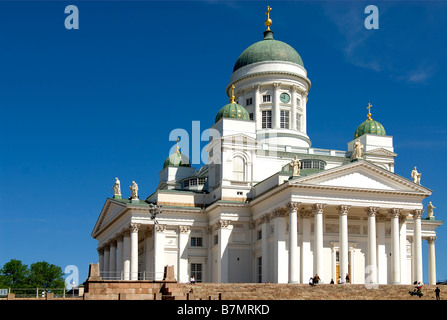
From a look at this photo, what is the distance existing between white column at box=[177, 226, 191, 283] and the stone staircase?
54.2 feet

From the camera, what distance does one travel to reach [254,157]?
71.1 metres

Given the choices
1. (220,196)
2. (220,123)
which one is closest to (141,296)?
(220,196)

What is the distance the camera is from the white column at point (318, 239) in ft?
199

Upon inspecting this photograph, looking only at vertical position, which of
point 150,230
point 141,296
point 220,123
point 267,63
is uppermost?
point 267,63

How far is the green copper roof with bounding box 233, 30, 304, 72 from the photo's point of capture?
265 ft

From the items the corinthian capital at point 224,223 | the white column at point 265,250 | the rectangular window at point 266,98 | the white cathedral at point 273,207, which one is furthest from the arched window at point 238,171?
the rectangular window at point 266,98

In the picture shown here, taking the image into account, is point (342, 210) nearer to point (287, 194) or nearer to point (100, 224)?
point (287, 194)

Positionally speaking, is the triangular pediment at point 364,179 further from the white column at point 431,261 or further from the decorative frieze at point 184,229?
the decorative frieze at point 184,229

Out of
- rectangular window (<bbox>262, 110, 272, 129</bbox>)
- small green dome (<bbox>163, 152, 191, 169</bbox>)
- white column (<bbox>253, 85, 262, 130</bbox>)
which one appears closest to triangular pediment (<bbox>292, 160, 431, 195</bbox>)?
white column (<bbox>253, 85, 262, 130</bbox>)

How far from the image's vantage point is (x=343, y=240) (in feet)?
202

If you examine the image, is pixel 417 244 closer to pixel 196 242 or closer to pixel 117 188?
pixel 196 242

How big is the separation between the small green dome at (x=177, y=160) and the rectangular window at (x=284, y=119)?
44.2 ft

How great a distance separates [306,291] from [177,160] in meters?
36.9

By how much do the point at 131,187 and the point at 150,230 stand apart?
4.83 m
